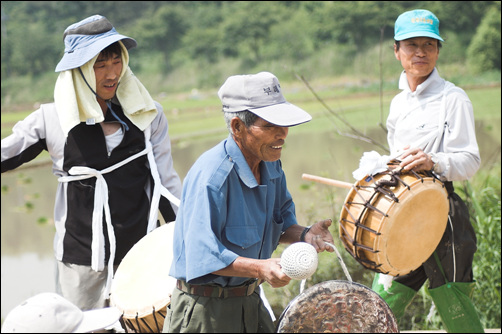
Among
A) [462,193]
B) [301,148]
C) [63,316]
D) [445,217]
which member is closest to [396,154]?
[445,217]

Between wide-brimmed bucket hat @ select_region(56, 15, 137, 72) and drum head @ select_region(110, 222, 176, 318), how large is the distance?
816 mm

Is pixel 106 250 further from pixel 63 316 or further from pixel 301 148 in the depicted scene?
pixel 301 148

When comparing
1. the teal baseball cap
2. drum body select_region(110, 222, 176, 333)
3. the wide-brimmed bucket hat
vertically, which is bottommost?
drum body select_region(110, 222, 176, 333)

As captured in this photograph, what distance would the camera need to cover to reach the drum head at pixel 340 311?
2.22m

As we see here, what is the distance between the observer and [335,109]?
612cm

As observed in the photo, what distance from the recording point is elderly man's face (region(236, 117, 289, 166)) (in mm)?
2268

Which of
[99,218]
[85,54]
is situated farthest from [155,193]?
[85,54]

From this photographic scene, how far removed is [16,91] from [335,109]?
268 centimetres

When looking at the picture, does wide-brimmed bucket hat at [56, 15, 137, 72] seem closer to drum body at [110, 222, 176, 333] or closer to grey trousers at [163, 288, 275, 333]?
drum body at [110, 222, 176, 333]

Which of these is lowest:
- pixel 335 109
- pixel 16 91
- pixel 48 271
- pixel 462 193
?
pixel 48 271

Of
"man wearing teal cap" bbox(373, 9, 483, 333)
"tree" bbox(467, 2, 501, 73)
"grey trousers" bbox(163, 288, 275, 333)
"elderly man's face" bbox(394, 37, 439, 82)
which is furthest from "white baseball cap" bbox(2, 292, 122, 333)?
"tree" bbox(467, 2, 501, 73)

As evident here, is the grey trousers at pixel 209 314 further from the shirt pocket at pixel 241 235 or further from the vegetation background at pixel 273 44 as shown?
the vegetation background at pixel 273 44

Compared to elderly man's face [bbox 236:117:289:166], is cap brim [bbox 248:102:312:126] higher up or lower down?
higher up

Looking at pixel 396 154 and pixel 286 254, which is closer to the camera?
pixel 286 254
